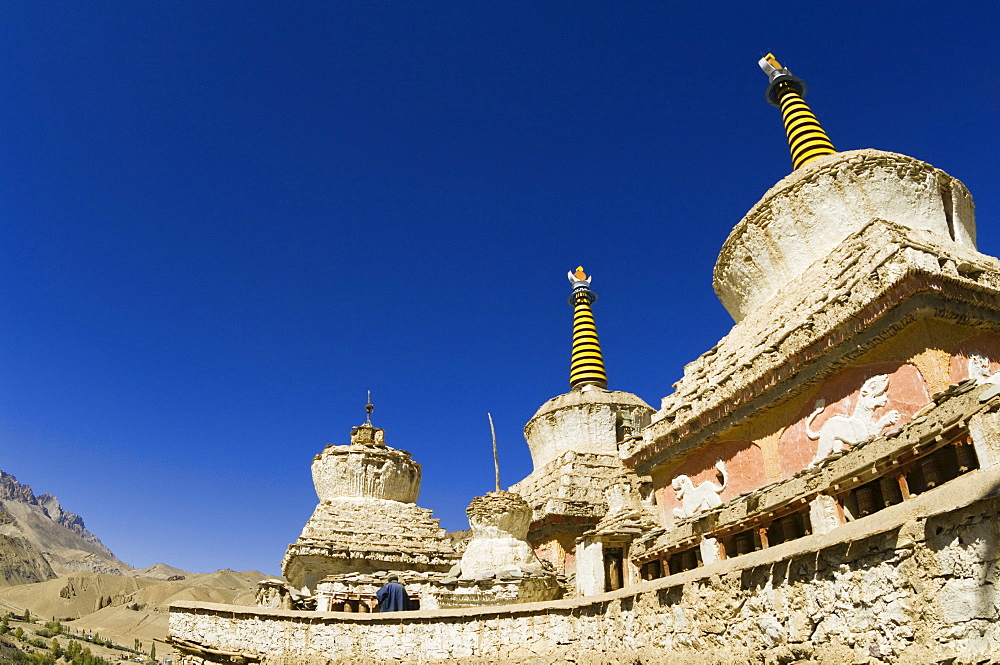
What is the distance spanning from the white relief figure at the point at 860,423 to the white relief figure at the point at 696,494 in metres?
2.13

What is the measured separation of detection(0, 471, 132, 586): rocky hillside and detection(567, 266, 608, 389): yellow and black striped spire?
68.5 meters

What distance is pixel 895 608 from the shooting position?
5449 mm

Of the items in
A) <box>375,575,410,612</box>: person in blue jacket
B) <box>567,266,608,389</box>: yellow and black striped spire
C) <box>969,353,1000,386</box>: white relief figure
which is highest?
<box>567,266,608,389</box>: yellow and black striped spire

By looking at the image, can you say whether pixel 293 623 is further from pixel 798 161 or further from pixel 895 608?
pixel 798 161

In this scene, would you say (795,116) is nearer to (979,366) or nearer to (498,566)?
(979,366)

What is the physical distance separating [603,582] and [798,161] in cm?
1357

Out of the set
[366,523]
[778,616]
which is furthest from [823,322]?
[366,523]

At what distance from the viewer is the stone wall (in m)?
4.98

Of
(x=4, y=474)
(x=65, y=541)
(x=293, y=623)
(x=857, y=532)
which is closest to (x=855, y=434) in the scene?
(x=857, y=532)

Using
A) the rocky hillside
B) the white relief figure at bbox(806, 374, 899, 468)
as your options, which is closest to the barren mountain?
the rocky hillside

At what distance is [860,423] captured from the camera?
10461 millimetres

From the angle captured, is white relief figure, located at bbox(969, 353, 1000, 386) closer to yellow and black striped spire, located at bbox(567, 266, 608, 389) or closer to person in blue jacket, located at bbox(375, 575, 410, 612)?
person in blue jacket, located at bbox(375, 575, 410, 612)

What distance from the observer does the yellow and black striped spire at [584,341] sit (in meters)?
29.0

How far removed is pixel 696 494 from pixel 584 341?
1750 cm
